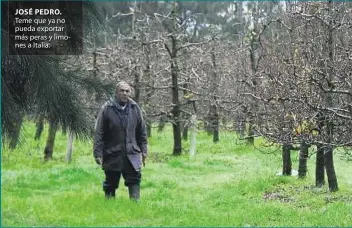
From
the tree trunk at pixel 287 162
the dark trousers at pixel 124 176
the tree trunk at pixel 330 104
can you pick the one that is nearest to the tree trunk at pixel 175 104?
the tree trunk at pixel 287 162

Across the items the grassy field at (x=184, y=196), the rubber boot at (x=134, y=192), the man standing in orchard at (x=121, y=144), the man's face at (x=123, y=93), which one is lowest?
the grassy field at (x=184, y=196)

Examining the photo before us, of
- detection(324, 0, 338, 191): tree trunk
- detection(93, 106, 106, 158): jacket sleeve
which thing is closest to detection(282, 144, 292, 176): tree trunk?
detection(324, 0, 338, 191): tree trunk

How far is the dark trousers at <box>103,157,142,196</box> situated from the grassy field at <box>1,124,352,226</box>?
0.18 metres

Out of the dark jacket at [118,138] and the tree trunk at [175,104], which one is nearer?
the dark jacket at [118,138]

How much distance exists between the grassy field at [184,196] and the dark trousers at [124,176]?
0.18 m

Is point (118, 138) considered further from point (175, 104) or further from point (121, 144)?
point (175, 104)

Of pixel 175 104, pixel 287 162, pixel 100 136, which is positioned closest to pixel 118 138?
pixel 100 136

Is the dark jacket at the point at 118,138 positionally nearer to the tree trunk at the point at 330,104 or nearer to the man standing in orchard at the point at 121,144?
→ the man standing in orchard at the point at 121,144

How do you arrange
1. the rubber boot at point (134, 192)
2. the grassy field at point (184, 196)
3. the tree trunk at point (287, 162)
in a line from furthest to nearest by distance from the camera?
the tree trunk at point (287, 162)
the rubber boot at point (134, 192)
the grassy field at point (184, 196)

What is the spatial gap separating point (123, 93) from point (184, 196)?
310cm

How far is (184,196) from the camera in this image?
995 centimetres

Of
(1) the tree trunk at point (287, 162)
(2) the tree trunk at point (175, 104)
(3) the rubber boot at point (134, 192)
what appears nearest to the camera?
Result: (3) the rubber boot at point (134, 192)

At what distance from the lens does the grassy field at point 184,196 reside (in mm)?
6855

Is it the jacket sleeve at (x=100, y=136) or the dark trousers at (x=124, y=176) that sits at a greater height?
the jacket sleeve at (x=100, y=136)
